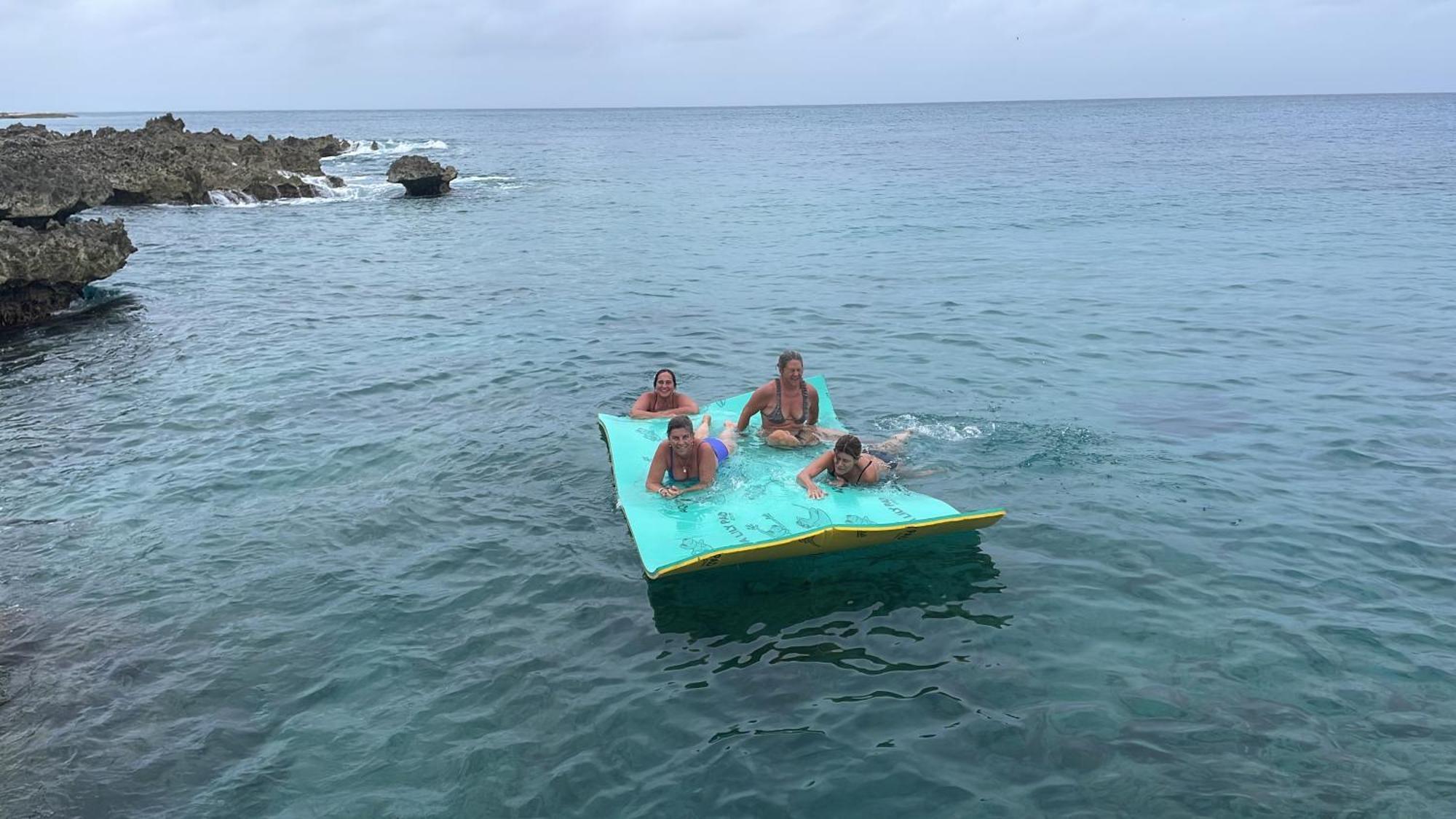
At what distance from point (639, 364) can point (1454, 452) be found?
42.4 ft

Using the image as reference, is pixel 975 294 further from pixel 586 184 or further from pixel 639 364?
pixel 586 184

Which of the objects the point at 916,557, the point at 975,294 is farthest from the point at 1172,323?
the point at 916,557

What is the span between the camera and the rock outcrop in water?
4700 cm

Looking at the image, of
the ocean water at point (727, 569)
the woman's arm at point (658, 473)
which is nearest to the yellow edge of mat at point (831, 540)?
the ocean water at point (727, 569)

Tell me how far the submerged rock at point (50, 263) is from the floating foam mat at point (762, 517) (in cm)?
1634

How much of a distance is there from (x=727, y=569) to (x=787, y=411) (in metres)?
3.03

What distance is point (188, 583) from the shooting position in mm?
10117

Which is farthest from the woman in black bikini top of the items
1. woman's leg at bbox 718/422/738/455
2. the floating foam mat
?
the floating foam mat

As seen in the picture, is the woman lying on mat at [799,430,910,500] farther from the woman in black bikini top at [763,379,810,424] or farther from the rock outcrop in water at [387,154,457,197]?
the rock outcrop in water at [387,154,457,197]

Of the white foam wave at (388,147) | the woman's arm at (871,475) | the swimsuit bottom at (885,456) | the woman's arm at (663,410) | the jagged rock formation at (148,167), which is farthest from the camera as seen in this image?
the white foam wave at (388,147)

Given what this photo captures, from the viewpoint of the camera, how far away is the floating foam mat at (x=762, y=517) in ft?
30.3

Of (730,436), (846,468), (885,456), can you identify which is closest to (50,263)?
(730,436)

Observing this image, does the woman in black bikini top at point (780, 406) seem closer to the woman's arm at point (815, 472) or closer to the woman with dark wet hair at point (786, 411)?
the woman with dark wet hair at point (786, 411)

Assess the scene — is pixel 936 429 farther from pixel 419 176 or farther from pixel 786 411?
pixel 419 176
